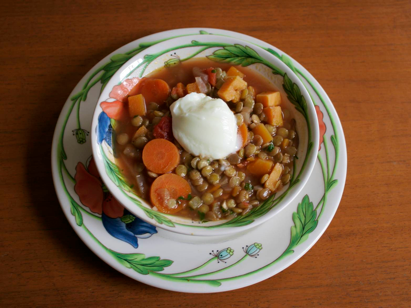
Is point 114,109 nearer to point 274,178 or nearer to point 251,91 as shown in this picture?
point 251,91

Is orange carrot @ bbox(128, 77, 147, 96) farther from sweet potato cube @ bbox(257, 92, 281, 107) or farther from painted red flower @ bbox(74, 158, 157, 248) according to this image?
sweet potato cube @ bbox(257, 92, 281, 107)

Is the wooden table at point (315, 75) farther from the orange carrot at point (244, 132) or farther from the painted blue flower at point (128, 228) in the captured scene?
the orange carrot at point (244, 132)

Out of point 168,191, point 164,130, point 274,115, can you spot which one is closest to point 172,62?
point 164,130

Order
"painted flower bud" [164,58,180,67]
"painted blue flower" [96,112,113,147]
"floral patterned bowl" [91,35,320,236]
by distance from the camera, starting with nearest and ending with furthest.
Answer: "floral patterned bowl" [91,35,320,236], "painted blue flower" [96,112,113,147], "painted flower bud" [164,58,180,67]

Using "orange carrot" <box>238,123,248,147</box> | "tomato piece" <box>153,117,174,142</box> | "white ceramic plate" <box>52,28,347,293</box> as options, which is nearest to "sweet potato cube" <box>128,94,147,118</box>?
"tomato piece" <box>153,117,174,142</box>

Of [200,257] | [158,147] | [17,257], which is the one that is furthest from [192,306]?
[17,257]

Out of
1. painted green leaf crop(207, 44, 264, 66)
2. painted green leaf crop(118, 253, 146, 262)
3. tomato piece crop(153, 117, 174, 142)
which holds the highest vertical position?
painted green leaf crop(207, 44, 264, 66)

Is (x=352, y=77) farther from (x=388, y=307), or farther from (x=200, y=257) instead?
(x=200, y=257)

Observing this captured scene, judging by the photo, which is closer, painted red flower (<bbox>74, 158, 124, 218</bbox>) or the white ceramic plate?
the white ceramic plate
